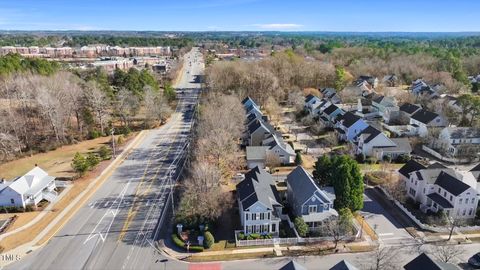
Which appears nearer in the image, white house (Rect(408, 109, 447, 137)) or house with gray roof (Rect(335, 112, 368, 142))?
house with gray roof (Rect(335, 112, 368, 142))

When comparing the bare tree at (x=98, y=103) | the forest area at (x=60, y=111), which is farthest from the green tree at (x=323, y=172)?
the bare tree at (x=98, y=103)

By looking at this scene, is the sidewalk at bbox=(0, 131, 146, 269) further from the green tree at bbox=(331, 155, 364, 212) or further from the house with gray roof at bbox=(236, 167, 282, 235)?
the green tree at bbox=(331, 155, 364, 212)

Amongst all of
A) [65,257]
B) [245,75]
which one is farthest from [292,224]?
[245,75]

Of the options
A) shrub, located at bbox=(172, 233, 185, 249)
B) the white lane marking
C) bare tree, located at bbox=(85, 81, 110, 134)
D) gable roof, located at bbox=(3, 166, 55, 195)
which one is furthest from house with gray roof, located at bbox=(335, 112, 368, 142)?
gable roof, located at bbox=(3, 166, 55, 195)

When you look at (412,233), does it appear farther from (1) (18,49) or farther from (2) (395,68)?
(1) (18,49)

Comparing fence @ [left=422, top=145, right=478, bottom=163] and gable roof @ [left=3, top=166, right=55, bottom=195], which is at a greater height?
gable roof @ [left=3, top=166, right=55, bottom=195]

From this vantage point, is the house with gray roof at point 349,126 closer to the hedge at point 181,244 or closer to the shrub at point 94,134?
the hedge at point 181,244

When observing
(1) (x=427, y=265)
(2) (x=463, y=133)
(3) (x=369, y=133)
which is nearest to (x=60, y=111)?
(3) (x=369, y=133)
